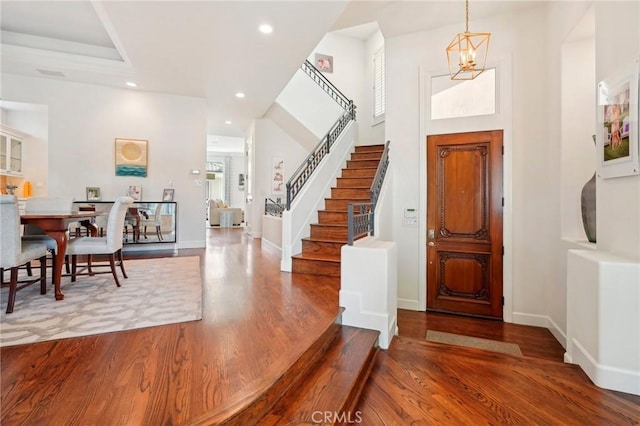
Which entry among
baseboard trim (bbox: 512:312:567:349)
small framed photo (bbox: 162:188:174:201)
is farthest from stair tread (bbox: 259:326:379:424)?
small framed photo (bbox: 162:188:174:201)

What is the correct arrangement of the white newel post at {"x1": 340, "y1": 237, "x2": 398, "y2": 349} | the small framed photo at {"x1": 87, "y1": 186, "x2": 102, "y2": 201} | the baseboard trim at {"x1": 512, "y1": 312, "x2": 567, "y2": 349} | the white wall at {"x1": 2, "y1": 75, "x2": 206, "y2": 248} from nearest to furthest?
the white newel post at {"x1": 340, "y1": 237, "x2": 398, "y2": 349}, the baseboard trim at {"x1": 512, "y1": 312, "x2": 567, "y2": 349}, the white wall at {"x1": 2, "y1": 75, "x2": 206, "y2": 248}, the small framed photo at {"x1": 87, "y1": 186, "x2": 102, "y2": 201}

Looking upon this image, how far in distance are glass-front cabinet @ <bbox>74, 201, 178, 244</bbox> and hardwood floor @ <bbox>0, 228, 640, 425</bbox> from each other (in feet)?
11.6

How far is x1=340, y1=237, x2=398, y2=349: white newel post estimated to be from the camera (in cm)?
254

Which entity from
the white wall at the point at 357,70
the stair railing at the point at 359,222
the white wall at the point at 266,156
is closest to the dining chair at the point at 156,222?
the white wall at the point at 266,156

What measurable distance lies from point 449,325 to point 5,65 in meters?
7.65

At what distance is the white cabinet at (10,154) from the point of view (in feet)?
→ 17.9

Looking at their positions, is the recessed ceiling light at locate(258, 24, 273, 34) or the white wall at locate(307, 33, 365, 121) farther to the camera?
the white wall at locate(307, 33, 365, 121)

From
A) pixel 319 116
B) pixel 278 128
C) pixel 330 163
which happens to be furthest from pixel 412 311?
pixel 278 128

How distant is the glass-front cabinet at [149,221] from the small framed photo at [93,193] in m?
0.27

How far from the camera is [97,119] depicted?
5414 mm

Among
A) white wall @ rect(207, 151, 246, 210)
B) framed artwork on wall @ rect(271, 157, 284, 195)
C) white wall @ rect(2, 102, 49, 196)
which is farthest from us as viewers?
white wall @ rect(207, 151, 246, 210)

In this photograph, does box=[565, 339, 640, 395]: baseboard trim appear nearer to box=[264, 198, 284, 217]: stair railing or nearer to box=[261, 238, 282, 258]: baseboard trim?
box=[261, 238, 282, 258]: baseboard trim

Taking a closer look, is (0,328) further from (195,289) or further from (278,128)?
(278,128)

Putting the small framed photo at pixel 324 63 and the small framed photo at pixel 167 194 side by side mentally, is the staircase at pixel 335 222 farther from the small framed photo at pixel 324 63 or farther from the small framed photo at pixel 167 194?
the small framed photo at pixel 167 194
